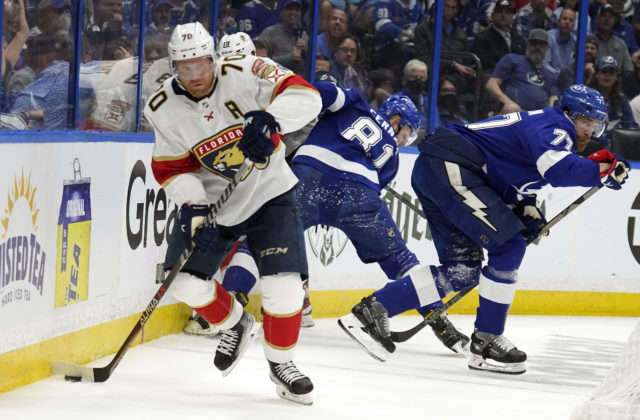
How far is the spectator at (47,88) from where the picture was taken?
12.3 ft

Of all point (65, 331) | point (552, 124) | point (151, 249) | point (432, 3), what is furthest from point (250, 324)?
point (432, 3)

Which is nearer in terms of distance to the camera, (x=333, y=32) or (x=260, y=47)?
(x=260, y=47)

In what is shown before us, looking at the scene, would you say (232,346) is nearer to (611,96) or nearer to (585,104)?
(585,104)

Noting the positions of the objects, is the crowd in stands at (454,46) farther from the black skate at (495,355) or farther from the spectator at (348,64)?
the black skate at (495,355)

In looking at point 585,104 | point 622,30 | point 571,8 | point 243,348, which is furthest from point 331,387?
point 622,30

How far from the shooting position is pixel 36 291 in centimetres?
344

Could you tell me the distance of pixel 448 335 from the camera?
4.43 metres

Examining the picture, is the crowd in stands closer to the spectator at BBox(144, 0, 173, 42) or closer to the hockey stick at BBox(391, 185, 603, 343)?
the spectator at BBox(144, 0, 173, 42)

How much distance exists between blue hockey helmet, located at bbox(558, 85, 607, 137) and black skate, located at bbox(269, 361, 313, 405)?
4.73 feet

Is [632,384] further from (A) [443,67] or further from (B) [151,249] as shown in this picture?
(A) [443,67]

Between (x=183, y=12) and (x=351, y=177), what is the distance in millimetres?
1308

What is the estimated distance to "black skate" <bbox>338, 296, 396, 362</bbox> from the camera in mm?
4062

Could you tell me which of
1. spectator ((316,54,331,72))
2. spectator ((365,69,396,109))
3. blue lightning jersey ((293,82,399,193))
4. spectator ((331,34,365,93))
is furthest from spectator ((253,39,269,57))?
blue lightning jersey ((293,82,399,193))

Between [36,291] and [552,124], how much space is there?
181 centimetres
